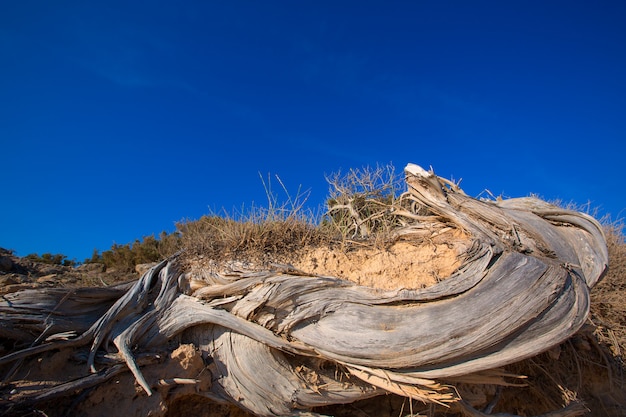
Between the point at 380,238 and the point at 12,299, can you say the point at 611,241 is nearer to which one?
the point at 380,238

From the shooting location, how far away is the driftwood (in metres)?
4.51

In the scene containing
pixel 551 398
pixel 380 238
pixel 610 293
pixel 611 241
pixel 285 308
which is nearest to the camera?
pixel 285 308

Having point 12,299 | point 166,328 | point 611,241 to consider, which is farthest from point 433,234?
point 611,241

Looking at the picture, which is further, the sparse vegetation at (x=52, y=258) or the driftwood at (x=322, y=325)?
the sparse vegetation at (x=52, y=258)

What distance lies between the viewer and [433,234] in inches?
234

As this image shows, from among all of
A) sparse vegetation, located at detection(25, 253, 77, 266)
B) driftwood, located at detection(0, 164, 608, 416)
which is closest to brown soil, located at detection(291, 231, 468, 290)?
driftwood, located at detection(0, 164, 608, 416)

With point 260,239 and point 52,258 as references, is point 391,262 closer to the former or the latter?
point 260,239

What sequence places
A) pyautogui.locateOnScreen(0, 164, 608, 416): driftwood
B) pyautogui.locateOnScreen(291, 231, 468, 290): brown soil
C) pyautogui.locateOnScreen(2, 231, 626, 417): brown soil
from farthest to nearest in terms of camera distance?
pyautogui.locateOnScreen(291, 231, 468, 290): brown soil, pyautogui.locateOnScreen(0, 164, 608, 416): driftwood, pyautogui.locateOnScreen(2, 231, 626, 417): brown soil

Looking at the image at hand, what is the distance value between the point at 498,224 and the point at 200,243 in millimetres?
4322

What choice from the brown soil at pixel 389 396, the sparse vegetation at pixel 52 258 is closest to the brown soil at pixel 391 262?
the brown soil at pixel 389 396

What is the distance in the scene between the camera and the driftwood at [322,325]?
4508mm

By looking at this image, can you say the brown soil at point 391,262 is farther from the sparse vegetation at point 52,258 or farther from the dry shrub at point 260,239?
the sparse vegetation at point 52,258

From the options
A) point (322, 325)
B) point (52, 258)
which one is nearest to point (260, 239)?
point (322, 325)

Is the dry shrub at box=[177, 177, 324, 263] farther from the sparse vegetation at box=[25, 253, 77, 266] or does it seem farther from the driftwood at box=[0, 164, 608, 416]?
the sparse vegetation at box=[25, 253, 77, 266]
